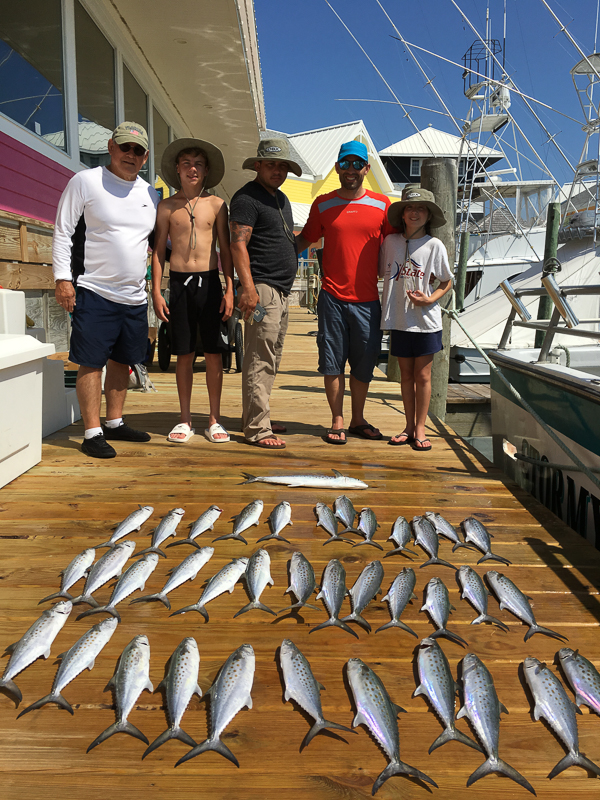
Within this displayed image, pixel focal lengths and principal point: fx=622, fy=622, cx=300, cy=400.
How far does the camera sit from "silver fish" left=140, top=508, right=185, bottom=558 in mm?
2660

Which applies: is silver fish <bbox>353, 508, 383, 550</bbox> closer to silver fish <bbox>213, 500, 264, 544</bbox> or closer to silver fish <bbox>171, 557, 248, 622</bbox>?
silver fish <bbox>213, 500, 264, 544</bbox>

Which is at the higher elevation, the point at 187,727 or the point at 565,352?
the point at 565,352

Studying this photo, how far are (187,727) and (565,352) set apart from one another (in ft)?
13.2

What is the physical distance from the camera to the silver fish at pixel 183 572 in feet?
7.53

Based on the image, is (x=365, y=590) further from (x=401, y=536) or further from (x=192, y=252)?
(x=192, y=252)

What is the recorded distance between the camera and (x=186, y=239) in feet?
13.3

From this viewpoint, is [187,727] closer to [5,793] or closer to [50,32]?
[5,793]

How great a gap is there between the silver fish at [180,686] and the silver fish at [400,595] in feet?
2.14

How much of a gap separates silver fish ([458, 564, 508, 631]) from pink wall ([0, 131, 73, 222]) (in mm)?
4088

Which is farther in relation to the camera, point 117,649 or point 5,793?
point 117,649

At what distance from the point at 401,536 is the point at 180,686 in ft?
4.44

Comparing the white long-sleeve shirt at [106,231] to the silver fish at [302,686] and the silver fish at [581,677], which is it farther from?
the silver fish at [581,677]

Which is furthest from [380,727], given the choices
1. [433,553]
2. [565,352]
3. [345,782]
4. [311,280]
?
[311,280]

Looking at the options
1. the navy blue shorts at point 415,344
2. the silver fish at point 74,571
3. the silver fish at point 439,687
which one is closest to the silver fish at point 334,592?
the silver fish at point 439,687
